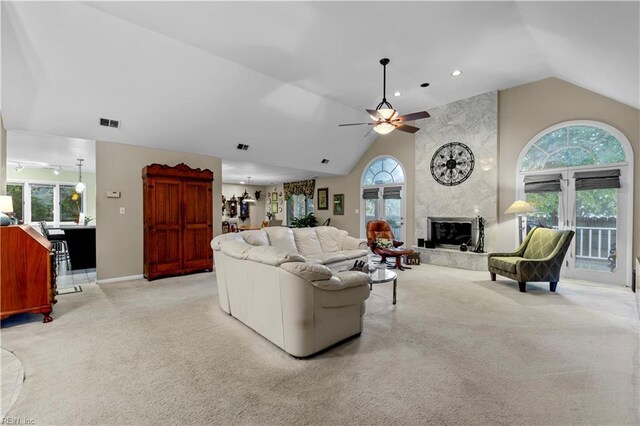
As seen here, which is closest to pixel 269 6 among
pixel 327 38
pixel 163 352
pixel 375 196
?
pixel 327 38

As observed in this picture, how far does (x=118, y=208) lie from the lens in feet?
17.1

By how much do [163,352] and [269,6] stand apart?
3.65 meters

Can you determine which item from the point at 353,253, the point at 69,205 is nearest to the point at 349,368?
the point at 353,253

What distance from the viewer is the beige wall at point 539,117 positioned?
4672 mm

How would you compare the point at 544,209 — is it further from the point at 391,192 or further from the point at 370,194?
the point at 370,194

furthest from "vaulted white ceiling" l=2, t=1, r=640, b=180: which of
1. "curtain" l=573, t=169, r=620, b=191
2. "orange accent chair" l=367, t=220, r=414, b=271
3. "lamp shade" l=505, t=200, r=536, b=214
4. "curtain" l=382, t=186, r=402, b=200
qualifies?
"orange accent chair" l=367, t=220, r=414, b=271

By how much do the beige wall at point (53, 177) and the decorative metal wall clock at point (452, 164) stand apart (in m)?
10.3

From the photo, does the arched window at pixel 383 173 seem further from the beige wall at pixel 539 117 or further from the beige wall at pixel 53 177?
the beige wall at pixel 53 177

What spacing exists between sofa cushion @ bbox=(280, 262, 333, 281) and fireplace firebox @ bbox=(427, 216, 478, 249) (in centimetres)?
513

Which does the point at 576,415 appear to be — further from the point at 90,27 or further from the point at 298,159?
the point at 298,159

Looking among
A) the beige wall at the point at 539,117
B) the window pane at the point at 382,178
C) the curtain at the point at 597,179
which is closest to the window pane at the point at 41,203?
the window pane at the point at 382,178

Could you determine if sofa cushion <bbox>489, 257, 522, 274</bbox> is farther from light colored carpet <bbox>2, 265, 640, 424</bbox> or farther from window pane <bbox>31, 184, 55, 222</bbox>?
window pane <bbox>31, 184, 55, 222</bbox>

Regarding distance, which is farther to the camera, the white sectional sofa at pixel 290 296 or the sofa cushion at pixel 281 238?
the sofa cushion at pixel 281 238

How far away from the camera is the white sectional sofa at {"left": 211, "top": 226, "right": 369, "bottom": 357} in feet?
7.86
